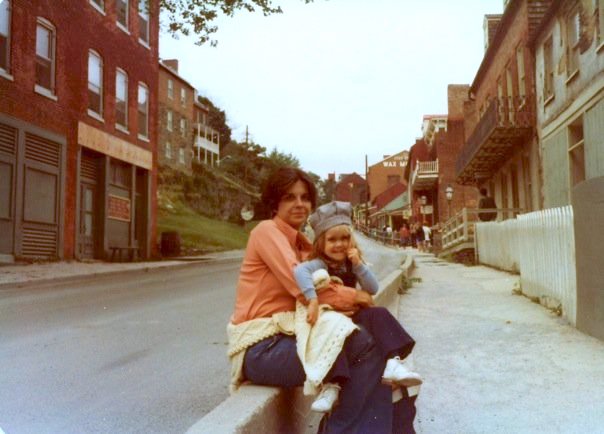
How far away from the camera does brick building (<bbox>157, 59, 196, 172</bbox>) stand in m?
47.8

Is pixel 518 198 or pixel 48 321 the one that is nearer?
pixel 48 321

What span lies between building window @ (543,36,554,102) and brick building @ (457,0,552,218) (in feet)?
2.56

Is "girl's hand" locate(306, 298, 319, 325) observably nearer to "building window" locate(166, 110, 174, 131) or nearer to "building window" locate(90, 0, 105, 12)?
"building window" locate(90, 0, 105, 12)

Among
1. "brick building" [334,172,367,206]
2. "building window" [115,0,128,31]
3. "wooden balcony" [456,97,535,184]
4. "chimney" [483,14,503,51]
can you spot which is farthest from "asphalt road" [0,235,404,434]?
"brick building" [334,172,367,206]

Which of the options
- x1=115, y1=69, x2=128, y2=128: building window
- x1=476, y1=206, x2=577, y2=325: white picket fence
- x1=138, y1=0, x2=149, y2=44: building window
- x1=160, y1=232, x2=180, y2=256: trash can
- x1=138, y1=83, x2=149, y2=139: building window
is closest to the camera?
x1=476, y1=206, x2=577, y2=325: white picket fence

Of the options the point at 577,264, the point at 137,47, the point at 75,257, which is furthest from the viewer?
the point at 137,47

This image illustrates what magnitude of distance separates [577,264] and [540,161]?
39.3 feet

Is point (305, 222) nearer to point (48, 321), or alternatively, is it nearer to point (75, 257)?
point (48, 321)

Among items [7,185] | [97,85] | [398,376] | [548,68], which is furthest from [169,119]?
[398,376]

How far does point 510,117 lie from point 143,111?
500 inches

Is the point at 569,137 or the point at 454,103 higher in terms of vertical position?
the point at 454,103

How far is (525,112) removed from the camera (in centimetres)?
1827

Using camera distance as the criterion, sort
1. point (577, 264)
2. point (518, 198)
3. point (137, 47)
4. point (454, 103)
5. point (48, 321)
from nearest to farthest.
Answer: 1. point (577, 264)
2. point (48, 321)
3. point (518, 198)
4. point (137, 47)
5. point (454, 103)

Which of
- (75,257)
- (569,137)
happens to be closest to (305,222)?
(569,137)
